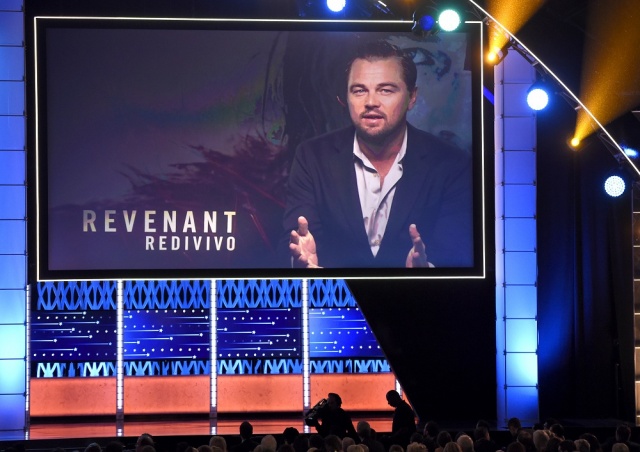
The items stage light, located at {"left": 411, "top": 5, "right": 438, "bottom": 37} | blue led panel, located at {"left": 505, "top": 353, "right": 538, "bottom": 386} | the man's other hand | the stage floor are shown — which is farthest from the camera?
blue led panel, located at {"left": 505, "top": 353, "right": 538, "bottom": 386}

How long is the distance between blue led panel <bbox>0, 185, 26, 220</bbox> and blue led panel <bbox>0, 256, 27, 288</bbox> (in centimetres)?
38

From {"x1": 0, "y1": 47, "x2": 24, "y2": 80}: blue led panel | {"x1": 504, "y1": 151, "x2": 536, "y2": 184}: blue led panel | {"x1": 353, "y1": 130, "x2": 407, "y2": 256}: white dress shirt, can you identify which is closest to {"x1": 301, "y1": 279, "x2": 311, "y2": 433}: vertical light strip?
{"x1": 353, "y1": 130, "x2": 407, "y2": 256}: white dress shirt

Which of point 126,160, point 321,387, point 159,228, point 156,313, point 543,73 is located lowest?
point 321,387

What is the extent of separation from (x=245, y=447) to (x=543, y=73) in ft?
14.6

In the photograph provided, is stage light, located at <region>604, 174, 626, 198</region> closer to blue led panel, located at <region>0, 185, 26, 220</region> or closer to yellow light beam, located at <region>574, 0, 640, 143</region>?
yellow light beam, located at <region>574, 0, 640, 143</region>

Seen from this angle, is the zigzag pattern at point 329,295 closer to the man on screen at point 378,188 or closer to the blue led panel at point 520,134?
the man on screen at point 378,188

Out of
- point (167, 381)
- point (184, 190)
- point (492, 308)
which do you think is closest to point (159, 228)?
point (184, 190)

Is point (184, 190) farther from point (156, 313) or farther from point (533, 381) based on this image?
point (533, 381)

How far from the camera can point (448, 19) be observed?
25.4 feet

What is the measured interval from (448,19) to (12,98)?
13.7 ft

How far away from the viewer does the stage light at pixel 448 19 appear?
7.74 m

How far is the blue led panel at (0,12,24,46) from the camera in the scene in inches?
372

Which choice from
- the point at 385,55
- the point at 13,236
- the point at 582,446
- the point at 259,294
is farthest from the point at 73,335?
the point at 582,446

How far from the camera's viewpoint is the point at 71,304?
991cm
